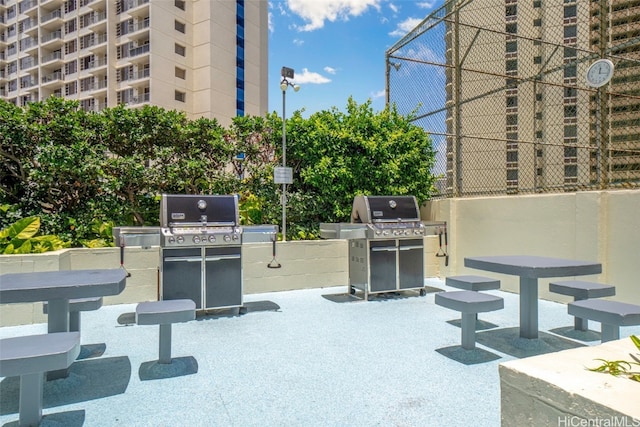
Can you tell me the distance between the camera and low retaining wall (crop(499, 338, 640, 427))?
3.82 ft

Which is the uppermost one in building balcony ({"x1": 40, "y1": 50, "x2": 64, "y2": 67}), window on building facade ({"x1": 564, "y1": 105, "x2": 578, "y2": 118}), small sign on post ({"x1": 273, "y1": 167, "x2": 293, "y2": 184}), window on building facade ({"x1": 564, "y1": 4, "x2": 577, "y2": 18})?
building balcony ({"x1": 40, "y1": 50, "x2": 64, "y2": 67})

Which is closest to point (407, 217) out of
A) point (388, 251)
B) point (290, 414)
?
point (388, 251)

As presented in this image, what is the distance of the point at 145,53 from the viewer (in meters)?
26.7

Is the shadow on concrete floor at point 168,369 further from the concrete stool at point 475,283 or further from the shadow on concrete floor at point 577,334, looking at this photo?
the shadow on concrete floor at point 577,334

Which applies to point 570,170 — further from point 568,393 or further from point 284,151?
point 568,393

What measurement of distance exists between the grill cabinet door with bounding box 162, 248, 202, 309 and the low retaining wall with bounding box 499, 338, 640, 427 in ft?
12.2

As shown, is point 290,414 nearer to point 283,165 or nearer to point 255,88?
point 283,165

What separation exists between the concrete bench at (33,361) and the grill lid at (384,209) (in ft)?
12.7

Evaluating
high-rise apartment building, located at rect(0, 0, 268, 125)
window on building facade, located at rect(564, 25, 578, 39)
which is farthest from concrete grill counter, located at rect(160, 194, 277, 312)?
high-rise apartment building, located at rect(0, 0, 268, 125)

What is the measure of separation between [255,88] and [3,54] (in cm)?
2375

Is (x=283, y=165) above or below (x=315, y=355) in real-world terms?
above

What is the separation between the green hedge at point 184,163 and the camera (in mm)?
5328

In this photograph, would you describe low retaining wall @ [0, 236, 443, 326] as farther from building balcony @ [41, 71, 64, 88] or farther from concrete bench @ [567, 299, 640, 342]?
building balcony @ [41, 71, 64, 88]

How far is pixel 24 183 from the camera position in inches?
213
